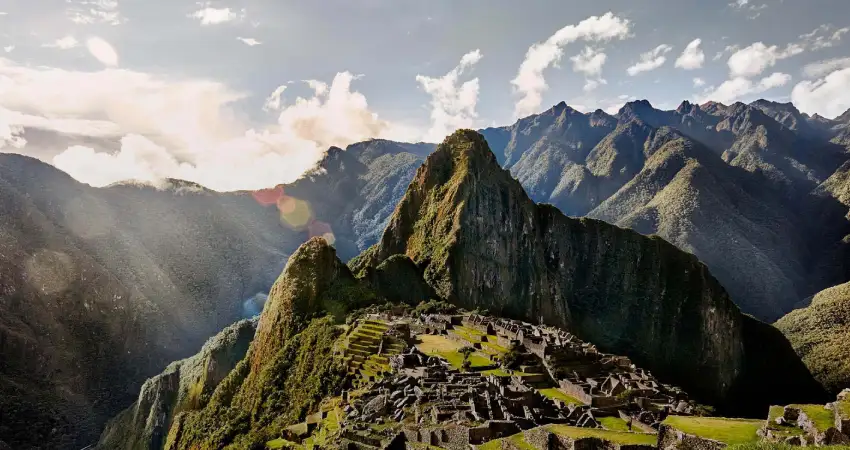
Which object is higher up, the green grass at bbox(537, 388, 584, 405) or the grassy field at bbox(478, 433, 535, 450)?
the grassy field at bbox(478, 433, 535, 450)

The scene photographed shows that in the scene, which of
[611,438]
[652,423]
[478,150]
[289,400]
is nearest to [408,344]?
[289,400]

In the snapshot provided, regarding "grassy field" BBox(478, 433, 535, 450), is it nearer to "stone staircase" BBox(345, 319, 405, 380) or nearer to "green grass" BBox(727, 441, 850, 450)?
"green grass" BBox(727, 441, 850, 450)

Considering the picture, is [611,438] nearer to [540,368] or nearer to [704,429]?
[704,429]

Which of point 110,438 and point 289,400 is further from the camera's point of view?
point 110,438

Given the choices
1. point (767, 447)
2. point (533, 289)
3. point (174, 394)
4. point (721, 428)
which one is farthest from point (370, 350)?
point (533, 289)

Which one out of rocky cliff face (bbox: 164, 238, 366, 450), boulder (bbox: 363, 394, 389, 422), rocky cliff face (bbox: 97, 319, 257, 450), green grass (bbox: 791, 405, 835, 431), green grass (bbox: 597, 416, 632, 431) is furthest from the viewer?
rocky cliff face (bbox: 97, 319, 257, 450)

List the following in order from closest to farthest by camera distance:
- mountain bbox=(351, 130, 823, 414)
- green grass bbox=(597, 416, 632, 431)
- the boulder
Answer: green grass bbox=(597, 416, 632, 431) → the boulder → mountain bbox=(351, 130, 823, 414)

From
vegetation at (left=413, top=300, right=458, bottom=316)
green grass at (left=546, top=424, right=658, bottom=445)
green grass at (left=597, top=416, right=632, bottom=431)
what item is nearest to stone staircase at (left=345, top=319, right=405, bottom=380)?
green grass at (left=597, top=416, right=632, bottom=431)

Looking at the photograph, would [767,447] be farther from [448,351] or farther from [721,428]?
[448,351]
